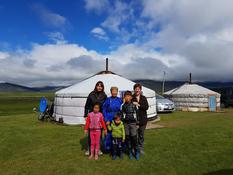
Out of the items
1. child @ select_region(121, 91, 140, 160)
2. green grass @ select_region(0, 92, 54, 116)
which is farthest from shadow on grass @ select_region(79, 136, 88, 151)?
green grass @ select_region(0, 92, 54, 116)

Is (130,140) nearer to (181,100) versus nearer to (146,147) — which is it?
(146,147)

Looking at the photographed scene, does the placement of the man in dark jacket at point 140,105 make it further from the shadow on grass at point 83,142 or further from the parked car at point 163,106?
the parked car at point 163,106

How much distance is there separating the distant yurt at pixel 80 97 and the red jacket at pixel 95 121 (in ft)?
17.5

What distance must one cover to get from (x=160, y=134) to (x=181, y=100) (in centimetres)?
1209

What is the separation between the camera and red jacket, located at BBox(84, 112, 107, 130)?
5242 millimetres

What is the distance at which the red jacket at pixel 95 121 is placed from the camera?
5242 mm

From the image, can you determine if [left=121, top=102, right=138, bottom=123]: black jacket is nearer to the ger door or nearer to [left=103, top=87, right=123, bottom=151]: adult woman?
[left=103, top=87, right=123, bottom=151]: adult woman

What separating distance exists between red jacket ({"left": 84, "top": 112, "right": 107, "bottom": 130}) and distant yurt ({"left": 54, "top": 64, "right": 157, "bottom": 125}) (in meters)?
5.33

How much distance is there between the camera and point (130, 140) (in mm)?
5410

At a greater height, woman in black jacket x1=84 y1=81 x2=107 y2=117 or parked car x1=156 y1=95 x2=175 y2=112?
woman in black jacket x1=84 y1=81 x2=107 y2=117

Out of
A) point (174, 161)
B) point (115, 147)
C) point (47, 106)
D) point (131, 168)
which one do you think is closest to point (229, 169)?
point (174, 161)

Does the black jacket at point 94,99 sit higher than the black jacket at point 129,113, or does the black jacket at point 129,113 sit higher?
the black jacket at point 94,99

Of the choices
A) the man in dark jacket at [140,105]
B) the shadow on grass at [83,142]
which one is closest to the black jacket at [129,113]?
the man in dark jacket at [140,105]

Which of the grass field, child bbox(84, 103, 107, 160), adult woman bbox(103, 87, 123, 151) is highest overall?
adult woman bbox(103, 87, 123, 151)
